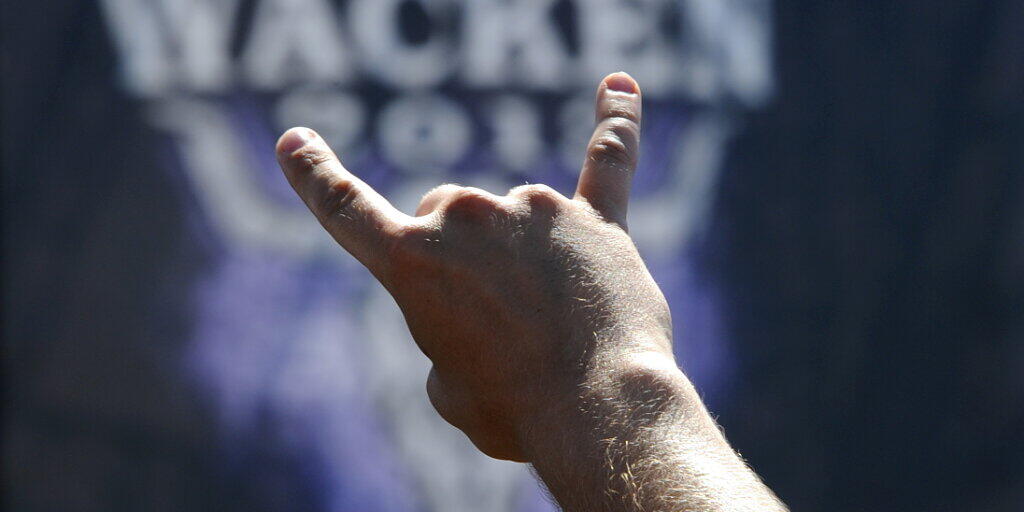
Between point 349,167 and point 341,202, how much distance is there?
98cm

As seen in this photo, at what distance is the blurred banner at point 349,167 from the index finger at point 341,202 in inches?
36.7

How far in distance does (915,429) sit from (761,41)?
77 centimetres

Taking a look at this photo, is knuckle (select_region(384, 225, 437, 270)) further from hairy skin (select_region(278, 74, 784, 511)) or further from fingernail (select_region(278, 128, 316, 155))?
fingernail (select_region(278, 128, 316, 155))

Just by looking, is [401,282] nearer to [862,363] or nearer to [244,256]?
[244,256]

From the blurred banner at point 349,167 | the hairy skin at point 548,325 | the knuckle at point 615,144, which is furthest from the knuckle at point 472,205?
the blurred banner at point 349,167

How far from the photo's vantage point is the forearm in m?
0.70

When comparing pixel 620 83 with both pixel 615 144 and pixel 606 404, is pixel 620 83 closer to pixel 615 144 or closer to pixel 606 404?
pixel 615 144

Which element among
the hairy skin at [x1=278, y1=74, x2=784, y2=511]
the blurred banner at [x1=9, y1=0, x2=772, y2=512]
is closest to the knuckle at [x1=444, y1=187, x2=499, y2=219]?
the hairy skin at [x1=278, y1=74, x2=784, y2=511]

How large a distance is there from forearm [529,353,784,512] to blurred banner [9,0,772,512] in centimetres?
103

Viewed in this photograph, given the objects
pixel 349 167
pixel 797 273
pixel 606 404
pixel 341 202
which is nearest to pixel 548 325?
pixel 606 404

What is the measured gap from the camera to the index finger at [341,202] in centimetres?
79

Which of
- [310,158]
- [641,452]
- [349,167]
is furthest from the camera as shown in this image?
[349,167]

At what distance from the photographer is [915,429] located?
1812 millimetres

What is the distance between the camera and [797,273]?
1.83 meters
